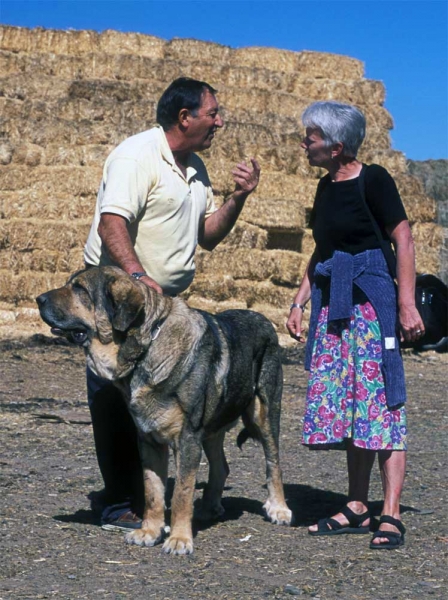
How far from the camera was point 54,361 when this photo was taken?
1358 centimetres

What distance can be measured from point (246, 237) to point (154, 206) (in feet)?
35.4

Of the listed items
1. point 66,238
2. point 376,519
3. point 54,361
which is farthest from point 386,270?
point 66,238

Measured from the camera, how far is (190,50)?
2152 cm

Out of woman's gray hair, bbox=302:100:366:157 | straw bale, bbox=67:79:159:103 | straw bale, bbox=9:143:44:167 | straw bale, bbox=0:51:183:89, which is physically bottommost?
woman's gray hair, bbox=302:100:366:157

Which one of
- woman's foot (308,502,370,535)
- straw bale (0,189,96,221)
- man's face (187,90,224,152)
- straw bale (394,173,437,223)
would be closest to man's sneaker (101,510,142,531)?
woman's foot (308,502,370,535)

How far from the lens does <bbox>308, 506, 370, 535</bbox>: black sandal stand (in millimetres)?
6102

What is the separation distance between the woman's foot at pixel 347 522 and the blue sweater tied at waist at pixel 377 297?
74 centimetres

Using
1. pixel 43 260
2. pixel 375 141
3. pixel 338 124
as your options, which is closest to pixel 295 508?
pixel 338 124

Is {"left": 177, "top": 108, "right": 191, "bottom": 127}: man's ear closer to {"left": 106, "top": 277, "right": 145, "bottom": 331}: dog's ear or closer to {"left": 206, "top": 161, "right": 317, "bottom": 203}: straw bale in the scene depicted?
{"left": 106, "top": 277, "right": 145, "bottom": 331}: dog's ear

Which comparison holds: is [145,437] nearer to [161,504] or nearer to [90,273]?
[161,504]

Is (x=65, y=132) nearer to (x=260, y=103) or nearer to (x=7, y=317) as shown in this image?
(x=7, y=317)

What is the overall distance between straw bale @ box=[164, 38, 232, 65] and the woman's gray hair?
1567 cm

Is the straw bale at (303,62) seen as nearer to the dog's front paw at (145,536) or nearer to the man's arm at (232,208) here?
the man's arm at (232,208)

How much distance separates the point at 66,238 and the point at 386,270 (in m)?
10.5
